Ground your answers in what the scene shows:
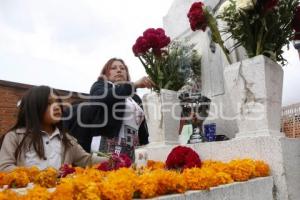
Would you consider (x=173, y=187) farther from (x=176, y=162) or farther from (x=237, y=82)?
(x=237, y=82)

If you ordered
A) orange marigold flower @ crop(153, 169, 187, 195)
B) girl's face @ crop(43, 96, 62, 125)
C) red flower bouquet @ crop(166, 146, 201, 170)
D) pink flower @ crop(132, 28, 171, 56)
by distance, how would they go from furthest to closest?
pink flower @ crop(132, 28, 171, 56)
red flower bouquet @ crop(166, 146, 201, 170)
girl's face @ crop(43, 96, 62, 125)
orange marigold flower @ crop(153, 169, 187, 195)

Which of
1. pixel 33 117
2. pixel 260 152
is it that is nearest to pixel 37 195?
pixel 33 117

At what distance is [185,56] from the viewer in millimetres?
4254

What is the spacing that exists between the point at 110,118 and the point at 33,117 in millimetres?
864

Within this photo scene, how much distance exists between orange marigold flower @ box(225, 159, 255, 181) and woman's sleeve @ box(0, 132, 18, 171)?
4.69 ft

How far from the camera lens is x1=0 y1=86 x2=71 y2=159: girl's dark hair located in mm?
2344

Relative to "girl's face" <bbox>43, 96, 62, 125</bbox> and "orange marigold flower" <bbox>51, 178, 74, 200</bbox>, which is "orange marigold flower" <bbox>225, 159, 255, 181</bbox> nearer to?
"girl's face" <bbox>43, 96, 62, 125</bbox>

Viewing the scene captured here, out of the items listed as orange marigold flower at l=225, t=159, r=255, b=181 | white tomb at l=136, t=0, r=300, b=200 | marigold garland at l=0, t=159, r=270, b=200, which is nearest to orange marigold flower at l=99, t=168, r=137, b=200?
marigold garland at l=0, t=159, r=270, b=200

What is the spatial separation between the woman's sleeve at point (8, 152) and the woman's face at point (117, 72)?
126 centimetres

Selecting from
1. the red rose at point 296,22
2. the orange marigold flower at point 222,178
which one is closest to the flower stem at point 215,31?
the red rose at point 296,22

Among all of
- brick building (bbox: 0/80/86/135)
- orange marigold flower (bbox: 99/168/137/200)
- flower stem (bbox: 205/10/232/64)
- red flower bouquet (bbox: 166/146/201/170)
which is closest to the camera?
orange marigold flower (bbox: 99/168/137/200)

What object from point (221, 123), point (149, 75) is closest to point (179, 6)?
point (149, 75)

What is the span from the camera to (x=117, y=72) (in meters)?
3.40

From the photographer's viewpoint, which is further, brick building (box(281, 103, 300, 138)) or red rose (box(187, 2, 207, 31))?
brick building (box(281, 103, 300, 138))
